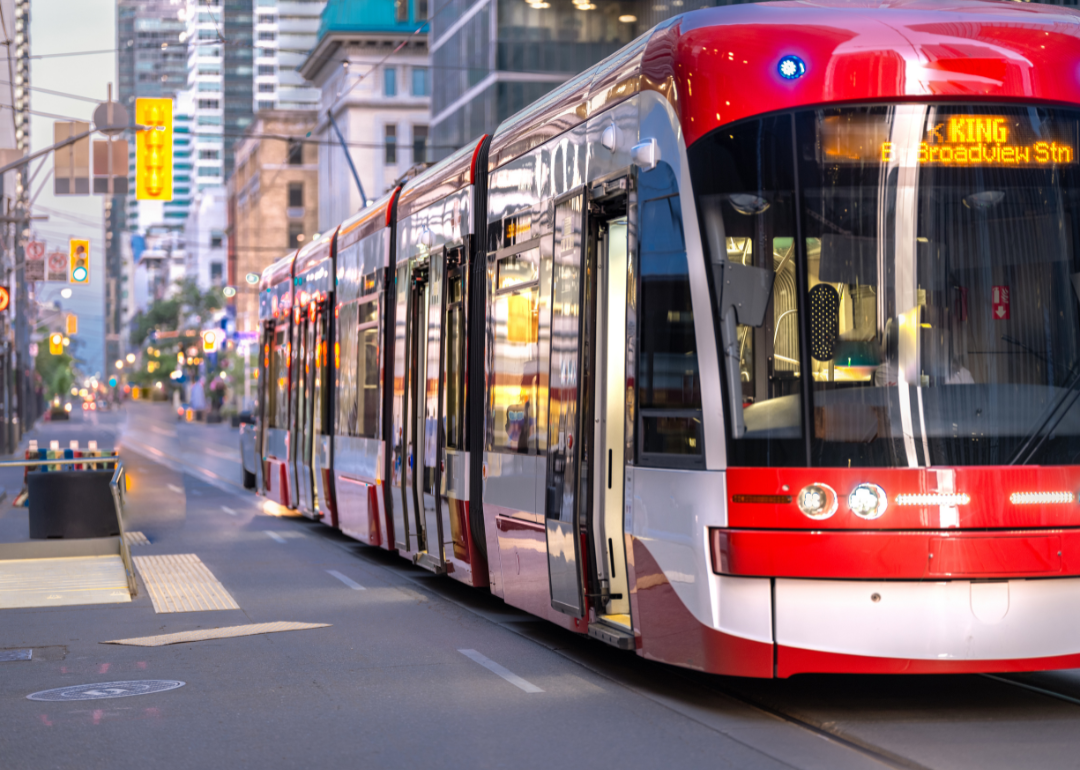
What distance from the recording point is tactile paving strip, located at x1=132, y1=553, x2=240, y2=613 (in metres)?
13.0

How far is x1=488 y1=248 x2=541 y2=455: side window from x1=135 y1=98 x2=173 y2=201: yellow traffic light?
13.6 meters

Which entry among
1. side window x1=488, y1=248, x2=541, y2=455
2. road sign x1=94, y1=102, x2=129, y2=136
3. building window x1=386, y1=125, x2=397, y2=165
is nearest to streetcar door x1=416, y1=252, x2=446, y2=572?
side window x1=488, y1=248, x2=541, y2=455

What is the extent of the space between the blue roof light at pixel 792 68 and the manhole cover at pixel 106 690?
477 centimetres

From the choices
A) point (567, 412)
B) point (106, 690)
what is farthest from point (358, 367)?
point (106, 690)

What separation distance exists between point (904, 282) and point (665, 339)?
47.2 inches

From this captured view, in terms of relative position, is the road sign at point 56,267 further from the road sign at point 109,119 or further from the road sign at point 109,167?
the road sign at point 109,119

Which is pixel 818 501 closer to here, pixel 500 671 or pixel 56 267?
pixel 500 671

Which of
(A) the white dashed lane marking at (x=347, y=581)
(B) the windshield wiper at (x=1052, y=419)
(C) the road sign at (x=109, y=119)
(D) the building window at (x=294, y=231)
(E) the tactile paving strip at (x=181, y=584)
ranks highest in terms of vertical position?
(D) the building window at (x=294, y=231)

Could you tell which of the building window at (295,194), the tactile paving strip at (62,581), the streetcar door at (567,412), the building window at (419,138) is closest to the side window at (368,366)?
the tactile paving strip at (62,581)

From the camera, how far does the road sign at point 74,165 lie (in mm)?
28594

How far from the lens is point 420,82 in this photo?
9350cm

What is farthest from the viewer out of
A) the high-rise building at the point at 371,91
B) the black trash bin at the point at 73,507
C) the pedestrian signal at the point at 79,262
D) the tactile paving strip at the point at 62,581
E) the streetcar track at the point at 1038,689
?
the high-rise building at the point at 371,91

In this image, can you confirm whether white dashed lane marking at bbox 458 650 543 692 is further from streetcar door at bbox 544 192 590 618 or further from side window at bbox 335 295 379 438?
side window at bbox 335 295 379 438

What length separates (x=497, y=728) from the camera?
7582mm
